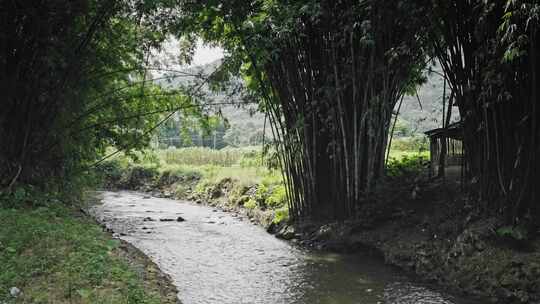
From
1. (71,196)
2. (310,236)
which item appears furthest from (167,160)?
(310,236)

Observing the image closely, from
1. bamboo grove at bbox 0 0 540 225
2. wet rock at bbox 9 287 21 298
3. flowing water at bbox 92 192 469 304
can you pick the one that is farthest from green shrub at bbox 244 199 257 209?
wet rock at bbox 9 287 21 298

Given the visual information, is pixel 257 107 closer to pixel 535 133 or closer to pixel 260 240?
pixel 260 240

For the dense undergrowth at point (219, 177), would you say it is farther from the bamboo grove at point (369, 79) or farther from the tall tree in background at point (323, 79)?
the bamboo grove at point (369, 79)

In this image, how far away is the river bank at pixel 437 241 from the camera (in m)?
4.06

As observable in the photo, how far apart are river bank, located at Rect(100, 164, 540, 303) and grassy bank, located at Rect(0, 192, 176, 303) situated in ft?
8.96

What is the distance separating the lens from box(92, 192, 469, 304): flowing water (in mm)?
4301

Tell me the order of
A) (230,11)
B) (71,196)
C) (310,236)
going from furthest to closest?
(71,196) → (310,236) → (230,11)

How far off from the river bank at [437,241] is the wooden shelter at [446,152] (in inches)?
15.0

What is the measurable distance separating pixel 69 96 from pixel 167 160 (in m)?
13.5

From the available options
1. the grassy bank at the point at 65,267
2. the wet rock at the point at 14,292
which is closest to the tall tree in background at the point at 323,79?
the grassy bank at the point at 65,267

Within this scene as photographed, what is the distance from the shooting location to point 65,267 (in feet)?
11.6

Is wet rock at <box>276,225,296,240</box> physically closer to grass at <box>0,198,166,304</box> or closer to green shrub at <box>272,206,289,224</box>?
green shrub at <box>272,206,289,224</box>

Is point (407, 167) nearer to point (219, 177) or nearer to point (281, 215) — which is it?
point (281, 215)

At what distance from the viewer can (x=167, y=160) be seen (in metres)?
19.5
